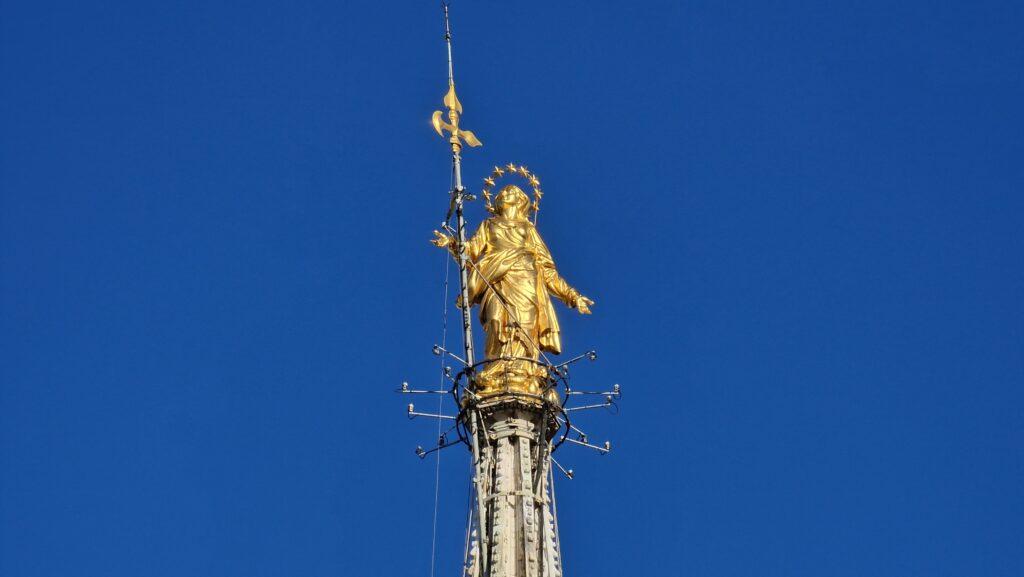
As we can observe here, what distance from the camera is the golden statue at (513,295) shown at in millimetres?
57594

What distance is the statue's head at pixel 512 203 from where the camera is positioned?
62281 mm

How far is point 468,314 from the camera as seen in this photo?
187 feet

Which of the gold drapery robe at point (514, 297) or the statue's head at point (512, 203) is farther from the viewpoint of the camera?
the statue's head at point (512, 203)

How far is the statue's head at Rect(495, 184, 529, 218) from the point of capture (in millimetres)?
62281

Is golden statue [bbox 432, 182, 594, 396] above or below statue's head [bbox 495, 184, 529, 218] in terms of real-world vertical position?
below

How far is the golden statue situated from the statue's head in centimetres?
3

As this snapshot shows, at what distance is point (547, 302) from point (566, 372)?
9.46 ft

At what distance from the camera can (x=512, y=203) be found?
62406 mm

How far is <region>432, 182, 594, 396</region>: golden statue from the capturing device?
57.6m

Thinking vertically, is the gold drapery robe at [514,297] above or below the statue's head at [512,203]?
below

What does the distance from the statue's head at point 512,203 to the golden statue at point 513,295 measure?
0.03 metres

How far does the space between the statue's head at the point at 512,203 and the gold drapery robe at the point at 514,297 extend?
0.34 meters

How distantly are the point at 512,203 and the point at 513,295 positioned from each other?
4.01 meters

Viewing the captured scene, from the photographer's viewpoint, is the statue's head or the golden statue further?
the statue's head
